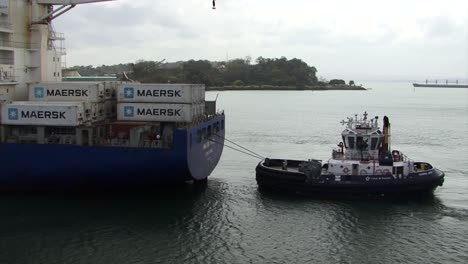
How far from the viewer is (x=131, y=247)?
18.5 m

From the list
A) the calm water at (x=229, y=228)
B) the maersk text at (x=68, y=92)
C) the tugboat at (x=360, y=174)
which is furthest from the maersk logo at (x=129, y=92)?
the tugboat at (x=360, y=174)

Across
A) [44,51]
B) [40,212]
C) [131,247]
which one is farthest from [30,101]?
[131,247]

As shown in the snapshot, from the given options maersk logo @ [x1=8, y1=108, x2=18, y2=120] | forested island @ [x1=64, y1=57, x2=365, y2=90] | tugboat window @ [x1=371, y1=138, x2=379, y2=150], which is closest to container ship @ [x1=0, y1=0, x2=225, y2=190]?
maersk logo @ [x1=8, y1=108, x2=18, y2=120]

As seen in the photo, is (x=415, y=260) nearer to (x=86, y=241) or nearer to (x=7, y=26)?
(x=86, y=241)

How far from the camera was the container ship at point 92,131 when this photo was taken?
77.0ft

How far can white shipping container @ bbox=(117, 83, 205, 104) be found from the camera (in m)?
24.9

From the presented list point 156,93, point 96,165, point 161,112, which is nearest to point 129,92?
point 156,93

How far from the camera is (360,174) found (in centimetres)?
2477

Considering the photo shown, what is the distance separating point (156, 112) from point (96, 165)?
3.85 m

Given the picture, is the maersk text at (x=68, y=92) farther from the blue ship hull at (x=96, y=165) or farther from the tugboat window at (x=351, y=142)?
the tugboat window at (x=351, y=142)

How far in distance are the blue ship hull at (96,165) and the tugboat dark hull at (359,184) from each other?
16.8ft

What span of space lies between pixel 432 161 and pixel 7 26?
2870 centimetres

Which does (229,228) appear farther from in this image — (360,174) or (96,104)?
(96,104)

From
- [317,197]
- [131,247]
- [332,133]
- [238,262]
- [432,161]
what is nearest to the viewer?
[238,262]
